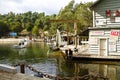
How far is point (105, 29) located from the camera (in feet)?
119

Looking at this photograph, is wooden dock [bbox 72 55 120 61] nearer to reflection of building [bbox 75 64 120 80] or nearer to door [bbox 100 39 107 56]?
door [bbox 100 39 107 56]

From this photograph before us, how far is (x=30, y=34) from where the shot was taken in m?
178

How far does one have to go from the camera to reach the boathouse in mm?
35875

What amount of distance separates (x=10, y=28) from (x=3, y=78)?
16317cm

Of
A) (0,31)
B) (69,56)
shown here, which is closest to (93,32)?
(69,56)

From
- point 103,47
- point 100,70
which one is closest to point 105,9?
point 103,47

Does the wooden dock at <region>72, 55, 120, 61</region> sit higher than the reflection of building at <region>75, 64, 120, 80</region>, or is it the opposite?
the wooden dock at <region>72, 55, 120, 61</region>

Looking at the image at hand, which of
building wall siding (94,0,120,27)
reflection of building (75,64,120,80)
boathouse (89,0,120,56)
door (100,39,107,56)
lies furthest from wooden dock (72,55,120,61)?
building wall siding (94,0,120,27)

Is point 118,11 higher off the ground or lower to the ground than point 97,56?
higher

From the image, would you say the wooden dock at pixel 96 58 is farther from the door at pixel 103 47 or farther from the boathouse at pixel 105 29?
the door at pixel 103 47

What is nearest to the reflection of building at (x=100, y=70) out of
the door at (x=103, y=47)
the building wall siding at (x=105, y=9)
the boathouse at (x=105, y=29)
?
the door at (x=103, y=47)

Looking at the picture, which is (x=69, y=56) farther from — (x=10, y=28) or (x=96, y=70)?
(x=10, y=28)

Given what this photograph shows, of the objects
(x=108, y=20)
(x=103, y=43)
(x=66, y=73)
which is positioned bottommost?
(x=66, y=73)

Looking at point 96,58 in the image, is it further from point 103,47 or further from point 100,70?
point 100,70
